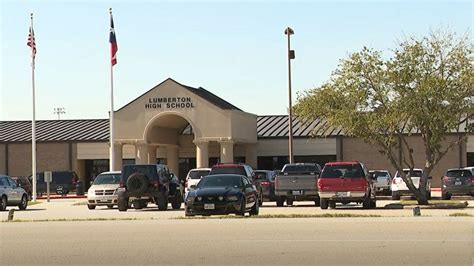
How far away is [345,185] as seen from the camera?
2998cm

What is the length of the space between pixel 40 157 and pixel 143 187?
31.9m

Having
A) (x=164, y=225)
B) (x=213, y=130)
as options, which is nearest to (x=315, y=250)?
(x=164, y=225)

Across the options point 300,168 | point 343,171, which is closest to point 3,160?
point 300,168

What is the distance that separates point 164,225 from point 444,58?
15286 millimetres

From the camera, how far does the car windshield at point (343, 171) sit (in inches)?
1192

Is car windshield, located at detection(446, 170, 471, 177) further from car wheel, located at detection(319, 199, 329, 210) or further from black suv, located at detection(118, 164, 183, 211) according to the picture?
black suv, located at detection(118, 164, 183, 211)

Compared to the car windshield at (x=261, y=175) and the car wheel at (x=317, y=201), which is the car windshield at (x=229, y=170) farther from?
the car windshield at (x=261, y=175)

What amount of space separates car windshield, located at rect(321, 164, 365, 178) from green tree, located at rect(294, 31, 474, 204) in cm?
207

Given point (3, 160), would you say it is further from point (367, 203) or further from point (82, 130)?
point (367, 203)

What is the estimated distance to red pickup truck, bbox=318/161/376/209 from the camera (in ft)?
98.1

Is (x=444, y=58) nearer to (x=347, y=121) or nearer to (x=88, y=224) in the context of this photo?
(x=347, y=121)

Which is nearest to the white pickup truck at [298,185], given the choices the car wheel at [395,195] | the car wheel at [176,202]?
the car wheel at [176,202]

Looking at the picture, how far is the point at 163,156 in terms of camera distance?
201 feet

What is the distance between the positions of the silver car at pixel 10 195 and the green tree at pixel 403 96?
12621 millimetres
